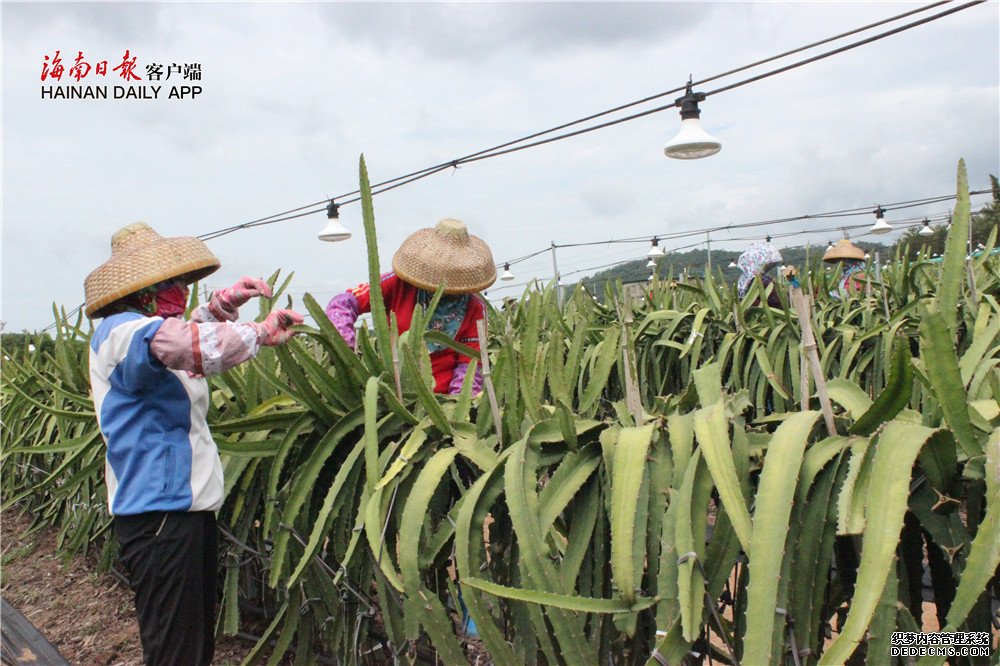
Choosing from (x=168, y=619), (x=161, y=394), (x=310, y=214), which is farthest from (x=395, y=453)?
(x=310, y=214)

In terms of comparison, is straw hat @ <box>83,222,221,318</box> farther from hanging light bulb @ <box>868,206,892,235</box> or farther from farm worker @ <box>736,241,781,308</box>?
hanging light bulb @ <box>868,206,892,235</box>

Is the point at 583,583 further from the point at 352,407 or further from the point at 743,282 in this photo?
the point at 743,282

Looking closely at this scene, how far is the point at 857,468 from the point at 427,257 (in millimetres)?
1545

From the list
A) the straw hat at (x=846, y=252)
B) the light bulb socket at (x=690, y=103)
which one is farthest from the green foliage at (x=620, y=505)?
the straw hat at (x=846, y=252)

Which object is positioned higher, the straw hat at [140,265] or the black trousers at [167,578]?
the straw hat at [140,265]

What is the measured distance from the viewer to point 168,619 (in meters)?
1.55

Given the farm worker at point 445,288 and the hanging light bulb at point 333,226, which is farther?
the hanging light bulb at point 333,226

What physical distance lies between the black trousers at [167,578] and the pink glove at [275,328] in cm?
46

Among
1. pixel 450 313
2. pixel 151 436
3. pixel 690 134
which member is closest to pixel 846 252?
pixel 690 134

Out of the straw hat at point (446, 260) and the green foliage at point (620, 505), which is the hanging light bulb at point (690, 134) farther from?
the green foliage at point (620, 505)

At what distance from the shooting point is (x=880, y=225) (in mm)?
11711

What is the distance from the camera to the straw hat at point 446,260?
2139 mm

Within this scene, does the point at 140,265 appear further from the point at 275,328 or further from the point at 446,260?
Answer: the point at 446,260

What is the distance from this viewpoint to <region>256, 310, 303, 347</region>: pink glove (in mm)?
1396
